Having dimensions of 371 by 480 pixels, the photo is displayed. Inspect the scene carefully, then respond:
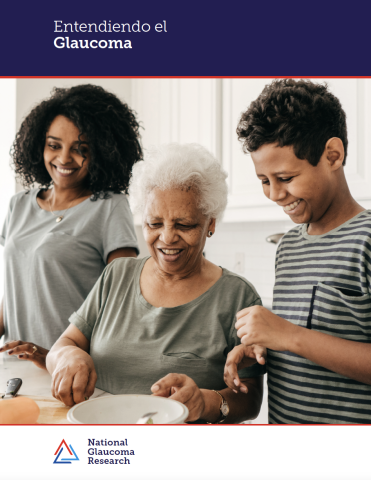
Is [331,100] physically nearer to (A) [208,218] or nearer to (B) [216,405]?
(A) [208,218]

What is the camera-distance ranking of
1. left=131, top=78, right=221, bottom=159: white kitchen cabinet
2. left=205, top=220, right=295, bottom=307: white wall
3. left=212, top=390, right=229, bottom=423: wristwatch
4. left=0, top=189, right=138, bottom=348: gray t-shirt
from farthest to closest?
left=205, top=220, right=295, bottom=307: white wall < left=131, top=78, right=221, bottom=159: white kitchen cabinet < left=0, top=189, right=138, bottom=348: gray t-shirt < left=212, top=390, right=229, bottom=423: wristwatch

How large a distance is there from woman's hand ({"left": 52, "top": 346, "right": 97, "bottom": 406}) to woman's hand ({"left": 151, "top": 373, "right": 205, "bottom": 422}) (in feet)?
0.42

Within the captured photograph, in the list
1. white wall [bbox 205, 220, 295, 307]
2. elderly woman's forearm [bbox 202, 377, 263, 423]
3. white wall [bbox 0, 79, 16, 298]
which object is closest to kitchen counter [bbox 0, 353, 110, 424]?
elderly woman's forearm [bbox 202, 377, 263, 423]

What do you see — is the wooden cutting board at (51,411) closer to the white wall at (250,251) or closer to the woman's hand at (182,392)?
the woman's hand at (182,392)

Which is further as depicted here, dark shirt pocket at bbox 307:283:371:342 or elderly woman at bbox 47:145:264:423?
elderly woman at bbox 47:145:264:423

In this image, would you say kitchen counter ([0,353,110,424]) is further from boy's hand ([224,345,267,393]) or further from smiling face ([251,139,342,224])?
smiling face ([251,139,342,224])

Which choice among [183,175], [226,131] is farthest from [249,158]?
[183,175]

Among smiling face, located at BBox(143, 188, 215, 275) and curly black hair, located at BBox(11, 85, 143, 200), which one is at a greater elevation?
curly black hair, located at BBox(11, 85, 143, 200)

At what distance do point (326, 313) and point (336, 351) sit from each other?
9cm

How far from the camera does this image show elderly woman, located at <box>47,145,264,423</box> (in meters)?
0.75

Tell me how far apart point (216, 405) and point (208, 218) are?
0.33 metres

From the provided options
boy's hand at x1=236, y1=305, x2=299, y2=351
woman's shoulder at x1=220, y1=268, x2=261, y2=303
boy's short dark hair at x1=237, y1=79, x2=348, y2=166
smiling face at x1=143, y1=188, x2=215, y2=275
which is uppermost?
boy's short dark hair at x1=237, y1=79, x2=348, y2=166
